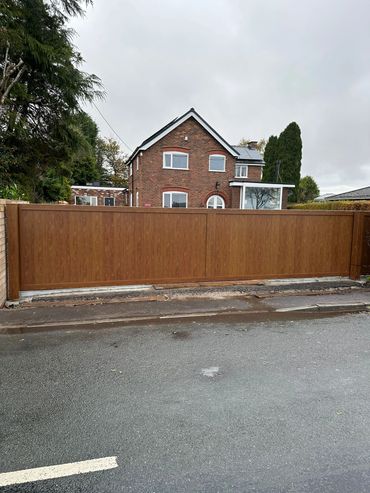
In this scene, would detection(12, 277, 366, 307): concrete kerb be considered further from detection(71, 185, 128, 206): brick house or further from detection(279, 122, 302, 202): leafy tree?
detection(279, 122, 302, 202): leafy tree

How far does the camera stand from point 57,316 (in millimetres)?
6246

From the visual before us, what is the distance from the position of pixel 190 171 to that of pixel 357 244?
17.0 m

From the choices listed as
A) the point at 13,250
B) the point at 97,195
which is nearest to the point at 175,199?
the point at 97,195

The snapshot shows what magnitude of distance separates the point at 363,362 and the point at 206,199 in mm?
21675

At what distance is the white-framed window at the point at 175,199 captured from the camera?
24.9 meters

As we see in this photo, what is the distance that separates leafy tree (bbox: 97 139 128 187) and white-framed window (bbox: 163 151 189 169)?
28231 millimetres

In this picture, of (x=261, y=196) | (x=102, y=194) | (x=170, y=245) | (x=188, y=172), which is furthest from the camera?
(x=102, y=194)

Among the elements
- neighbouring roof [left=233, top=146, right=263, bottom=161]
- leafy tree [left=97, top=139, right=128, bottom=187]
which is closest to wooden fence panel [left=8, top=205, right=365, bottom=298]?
neighbouring roof [left=233, top=146, right=263, bottom=161]

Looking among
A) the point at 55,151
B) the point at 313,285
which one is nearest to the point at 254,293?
the point at 313,285

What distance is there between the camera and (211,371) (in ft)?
13.5

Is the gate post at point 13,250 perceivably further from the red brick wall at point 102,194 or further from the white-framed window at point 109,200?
the white-framed window at point 109,200

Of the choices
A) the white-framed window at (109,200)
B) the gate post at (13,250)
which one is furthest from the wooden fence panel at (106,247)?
the white-framed window at (109,200)

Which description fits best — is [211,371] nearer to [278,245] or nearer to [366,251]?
[278,245]

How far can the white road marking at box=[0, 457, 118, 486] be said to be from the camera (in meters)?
2.35
